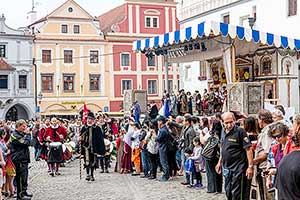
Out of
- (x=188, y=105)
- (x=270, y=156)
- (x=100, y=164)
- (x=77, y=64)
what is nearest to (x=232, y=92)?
(x=100, y=164)

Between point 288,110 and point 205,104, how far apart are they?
861 cm

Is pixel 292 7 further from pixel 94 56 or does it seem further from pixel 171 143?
pixel 94 56

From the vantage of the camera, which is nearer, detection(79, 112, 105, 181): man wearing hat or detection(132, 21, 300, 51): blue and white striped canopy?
detection(79, 112, 105, 181): man wearing hat

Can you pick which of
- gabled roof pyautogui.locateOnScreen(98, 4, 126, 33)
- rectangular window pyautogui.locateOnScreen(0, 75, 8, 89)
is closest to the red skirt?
rectangular window pyautogui.locateOnScreen(0, 75, 8, 89)

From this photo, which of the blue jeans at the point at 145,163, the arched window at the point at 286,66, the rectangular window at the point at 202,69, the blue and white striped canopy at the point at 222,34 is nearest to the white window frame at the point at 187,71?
the rectangular window at the point at 202,69

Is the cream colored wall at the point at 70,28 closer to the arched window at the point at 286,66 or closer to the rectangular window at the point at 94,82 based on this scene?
the rectangular window at the point at 94,82

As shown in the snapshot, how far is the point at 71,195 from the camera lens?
12727mm

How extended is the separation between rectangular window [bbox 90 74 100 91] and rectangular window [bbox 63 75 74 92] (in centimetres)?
193

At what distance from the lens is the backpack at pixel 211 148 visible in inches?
475

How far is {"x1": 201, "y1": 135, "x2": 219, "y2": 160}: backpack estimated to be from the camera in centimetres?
1206

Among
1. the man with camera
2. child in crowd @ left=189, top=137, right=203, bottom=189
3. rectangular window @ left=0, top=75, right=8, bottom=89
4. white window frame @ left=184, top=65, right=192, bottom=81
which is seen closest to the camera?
the man with camera

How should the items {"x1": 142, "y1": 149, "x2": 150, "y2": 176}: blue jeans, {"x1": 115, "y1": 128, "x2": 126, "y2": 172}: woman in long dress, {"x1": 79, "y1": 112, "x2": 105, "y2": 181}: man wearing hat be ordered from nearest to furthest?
{"x1": 79, "y1": 112, "x2": 105, "y2": 181}: man wearing hat, {"x1": 142, "y1": 149, "x2": 150, "y2": 176}: blue jeans, {"x1": 115, "y1": 128, "x2": 126, "y2": 172}: woman in long dress

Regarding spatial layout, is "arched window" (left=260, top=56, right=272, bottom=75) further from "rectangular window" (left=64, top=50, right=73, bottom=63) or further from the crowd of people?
"rectangular window" (left=64, top=50, right=73, bottom=63)

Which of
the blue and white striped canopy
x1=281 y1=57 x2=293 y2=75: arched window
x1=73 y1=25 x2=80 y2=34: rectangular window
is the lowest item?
x1=281 y1=57 x2=293 y2=75: arched window
